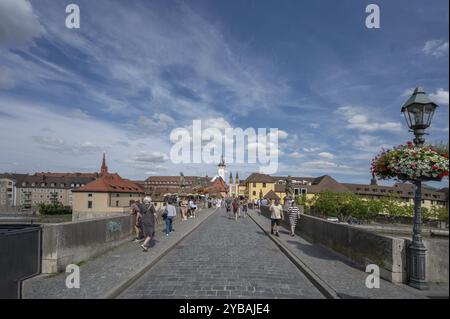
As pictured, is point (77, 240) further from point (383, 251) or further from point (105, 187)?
point (105, 187)

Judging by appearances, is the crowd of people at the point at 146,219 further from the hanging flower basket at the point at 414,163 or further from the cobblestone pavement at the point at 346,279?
the hanging flower basket at the point at 414,163

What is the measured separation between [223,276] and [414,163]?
450cm

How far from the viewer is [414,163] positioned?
5.68 metres

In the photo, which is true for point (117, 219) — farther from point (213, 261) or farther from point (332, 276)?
point (332, 276)

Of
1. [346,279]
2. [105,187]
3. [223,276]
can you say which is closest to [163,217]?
[223,276]

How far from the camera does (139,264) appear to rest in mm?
7488

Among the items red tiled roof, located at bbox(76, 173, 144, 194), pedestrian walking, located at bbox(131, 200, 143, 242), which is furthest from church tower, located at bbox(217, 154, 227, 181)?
pedestrian walking, located at bbox(131, 200, 143, 242)

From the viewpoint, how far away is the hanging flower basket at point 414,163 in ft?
18.0

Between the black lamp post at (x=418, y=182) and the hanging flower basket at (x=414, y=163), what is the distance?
280mm

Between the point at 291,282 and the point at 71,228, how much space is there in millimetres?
5300

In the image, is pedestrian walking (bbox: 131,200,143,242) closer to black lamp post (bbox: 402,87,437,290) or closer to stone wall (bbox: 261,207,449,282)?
stone wall (bbox: 261,207,449,282)

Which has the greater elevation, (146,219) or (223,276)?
(146,219)
